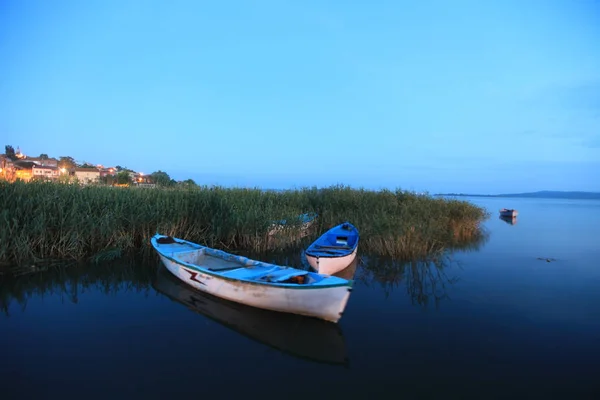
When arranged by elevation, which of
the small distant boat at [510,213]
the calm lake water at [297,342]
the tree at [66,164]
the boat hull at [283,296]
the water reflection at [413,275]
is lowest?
the calm lake water at [297,342]

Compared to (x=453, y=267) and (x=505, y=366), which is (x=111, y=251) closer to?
(x=505, y=366)

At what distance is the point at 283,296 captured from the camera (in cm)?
482

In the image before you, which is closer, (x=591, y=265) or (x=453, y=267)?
(x=453, y=267)

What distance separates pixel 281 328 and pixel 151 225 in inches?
263

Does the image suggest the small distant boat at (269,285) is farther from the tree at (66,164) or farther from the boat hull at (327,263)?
the tree at (66,164)

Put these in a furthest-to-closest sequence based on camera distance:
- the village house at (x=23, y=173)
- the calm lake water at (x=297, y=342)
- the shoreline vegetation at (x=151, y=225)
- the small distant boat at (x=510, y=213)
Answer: the small distant boat at (x=510, y=213)
the village house at (x=23, y=173)
the shoreline vegetation at (x=151, y=225)
the calm lake water at (x=297, y=342)

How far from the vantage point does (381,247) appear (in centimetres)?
951

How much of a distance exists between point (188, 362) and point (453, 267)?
7.73 metres

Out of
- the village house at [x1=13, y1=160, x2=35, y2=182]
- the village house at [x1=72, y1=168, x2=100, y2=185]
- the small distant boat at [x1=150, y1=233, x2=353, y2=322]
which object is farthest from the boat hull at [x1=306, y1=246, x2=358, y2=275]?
the village house at [x1=72, y1=168, x2=100, y2=185]

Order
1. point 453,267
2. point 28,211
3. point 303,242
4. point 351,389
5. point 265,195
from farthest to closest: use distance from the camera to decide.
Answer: point 265,195, point 303,242, point 453,267, point 28,211, point 351,389

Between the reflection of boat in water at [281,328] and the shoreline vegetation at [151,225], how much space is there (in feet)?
13.2

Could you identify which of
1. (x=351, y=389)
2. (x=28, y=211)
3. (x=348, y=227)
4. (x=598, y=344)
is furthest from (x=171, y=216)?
(x=598, y=344)

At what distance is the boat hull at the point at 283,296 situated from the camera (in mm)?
4488

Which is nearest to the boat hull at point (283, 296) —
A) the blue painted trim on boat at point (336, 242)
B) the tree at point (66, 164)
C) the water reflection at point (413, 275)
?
the water reflection at point (413, 275)
